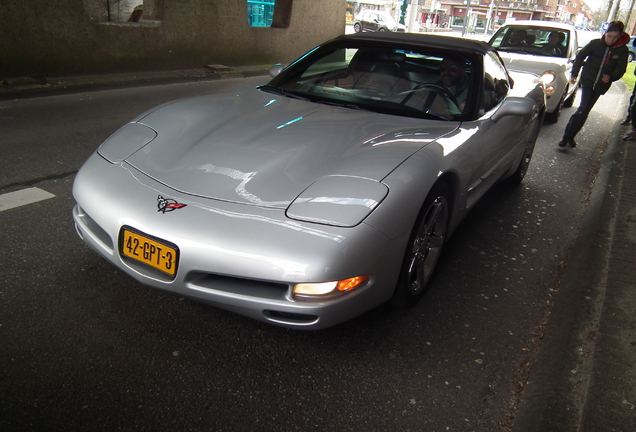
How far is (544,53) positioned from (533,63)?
32.1 inches

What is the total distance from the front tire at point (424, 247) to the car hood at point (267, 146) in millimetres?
284

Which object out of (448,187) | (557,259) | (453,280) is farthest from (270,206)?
(557,259)

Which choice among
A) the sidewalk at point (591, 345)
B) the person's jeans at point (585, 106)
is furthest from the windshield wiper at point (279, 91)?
the person's jeans at point (585, 106)

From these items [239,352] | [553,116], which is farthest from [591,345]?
[553,116]

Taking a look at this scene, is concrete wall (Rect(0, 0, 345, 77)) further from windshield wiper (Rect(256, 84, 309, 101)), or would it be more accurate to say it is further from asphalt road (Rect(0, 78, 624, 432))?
windshield wiper (Rect(256, 84, 309, 101))

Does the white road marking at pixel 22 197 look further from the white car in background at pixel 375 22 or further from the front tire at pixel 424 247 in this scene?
the white car in background at pixel 375 22

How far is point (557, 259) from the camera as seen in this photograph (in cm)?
330

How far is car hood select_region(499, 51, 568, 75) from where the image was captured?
23.5ft

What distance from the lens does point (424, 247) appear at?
249 cm

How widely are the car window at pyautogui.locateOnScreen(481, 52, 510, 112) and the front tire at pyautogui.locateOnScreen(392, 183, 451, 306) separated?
95 cm

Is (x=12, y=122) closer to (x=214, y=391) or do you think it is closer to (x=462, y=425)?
(x=214, y=391)

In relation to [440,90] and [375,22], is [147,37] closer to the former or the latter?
[440,90]

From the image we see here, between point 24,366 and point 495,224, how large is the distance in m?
3.24

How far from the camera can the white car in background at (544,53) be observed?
23.6 feet
